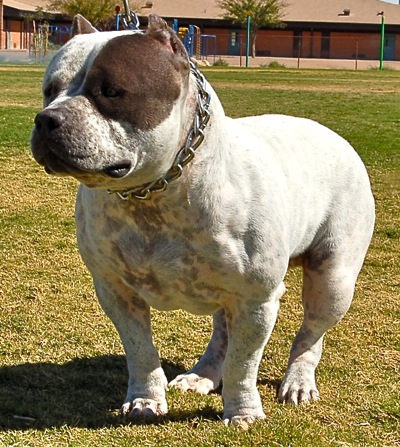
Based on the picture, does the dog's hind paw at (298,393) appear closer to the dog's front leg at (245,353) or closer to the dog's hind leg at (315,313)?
the dog's hind leg at (315,313)

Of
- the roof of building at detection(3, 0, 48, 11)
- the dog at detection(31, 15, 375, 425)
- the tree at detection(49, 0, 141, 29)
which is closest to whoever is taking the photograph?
the dog at detection(31, 15, 375, 425)

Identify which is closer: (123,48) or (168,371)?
(123,48)

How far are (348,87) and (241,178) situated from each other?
32.4 m

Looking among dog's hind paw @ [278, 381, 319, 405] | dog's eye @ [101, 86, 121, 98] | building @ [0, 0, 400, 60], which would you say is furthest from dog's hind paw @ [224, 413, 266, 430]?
building @ [0, 0, 400, 60]

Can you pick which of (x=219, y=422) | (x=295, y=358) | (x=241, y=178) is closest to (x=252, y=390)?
(x=219, y=422)

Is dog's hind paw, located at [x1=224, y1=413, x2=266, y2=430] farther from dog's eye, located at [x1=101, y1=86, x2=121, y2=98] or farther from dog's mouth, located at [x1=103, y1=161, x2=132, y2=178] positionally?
dog's eye, located at [x1=101, y1=86, x2=121, y2=98]

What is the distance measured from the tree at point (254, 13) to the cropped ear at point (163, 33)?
6966 centimetres

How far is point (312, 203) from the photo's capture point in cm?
480

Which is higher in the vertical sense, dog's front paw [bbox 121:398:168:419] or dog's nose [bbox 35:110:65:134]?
dog's nose [bbox 35:110:65:134]

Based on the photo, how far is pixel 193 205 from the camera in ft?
13.3

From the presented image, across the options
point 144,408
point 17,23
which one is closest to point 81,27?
point 144,408

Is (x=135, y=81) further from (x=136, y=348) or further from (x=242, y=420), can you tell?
(x=242, y=420)

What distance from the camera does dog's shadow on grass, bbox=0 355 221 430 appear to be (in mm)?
4699

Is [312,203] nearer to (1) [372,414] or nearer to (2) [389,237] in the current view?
(1) [372,414]
